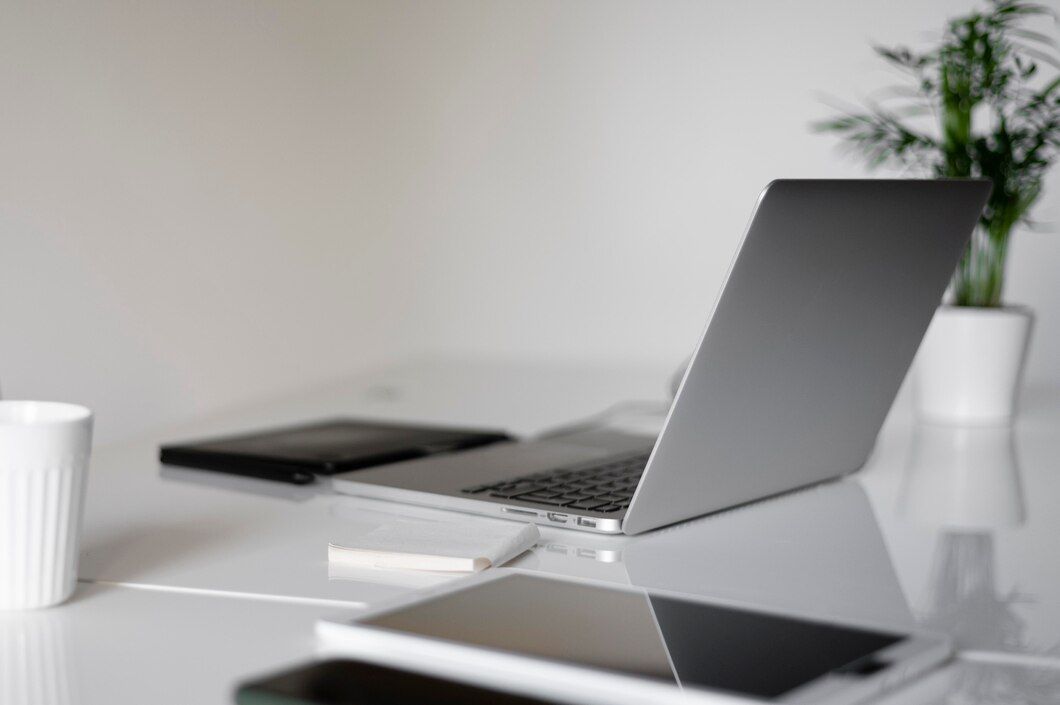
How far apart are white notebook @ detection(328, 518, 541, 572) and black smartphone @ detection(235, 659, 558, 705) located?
0.23 metres

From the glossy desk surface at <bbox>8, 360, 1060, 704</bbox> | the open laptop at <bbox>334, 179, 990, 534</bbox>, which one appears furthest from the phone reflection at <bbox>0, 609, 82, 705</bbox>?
the open laptop at <bbox>334, 179, 990, 534</bbox>

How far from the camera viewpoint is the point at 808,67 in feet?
7.95

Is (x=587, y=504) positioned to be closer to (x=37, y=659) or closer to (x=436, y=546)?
(x=436, y=546)

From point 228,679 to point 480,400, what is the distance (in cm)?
131

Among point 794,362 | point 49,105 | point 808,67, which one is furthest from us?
point 808,67

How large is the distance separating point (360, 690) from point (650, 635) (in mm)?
182

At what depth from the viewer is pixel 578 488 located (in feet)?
3.78

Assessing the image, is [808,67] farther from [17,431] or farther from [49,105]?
[17,431]

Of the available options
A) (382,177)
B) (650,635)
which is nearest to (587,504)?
(650,635)

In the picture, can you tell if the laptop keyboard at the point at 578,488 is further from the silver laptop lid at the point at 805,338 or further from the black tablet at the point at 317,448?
the black tablet at the point at 317,448

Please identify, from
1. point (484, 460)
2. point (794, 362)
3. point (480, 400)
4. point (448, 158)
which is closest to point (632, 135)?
point (448, 158)

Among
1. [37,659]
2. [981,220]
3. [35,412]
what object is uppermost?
[981,220]

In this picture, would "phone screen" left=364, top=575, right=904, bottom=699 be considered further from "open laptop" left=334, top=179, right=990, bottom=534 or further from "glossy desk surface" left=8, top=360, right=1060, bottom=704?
"open laptop" left=334, top=179, right=990, bottom=534

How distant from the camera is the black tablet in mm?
1282
